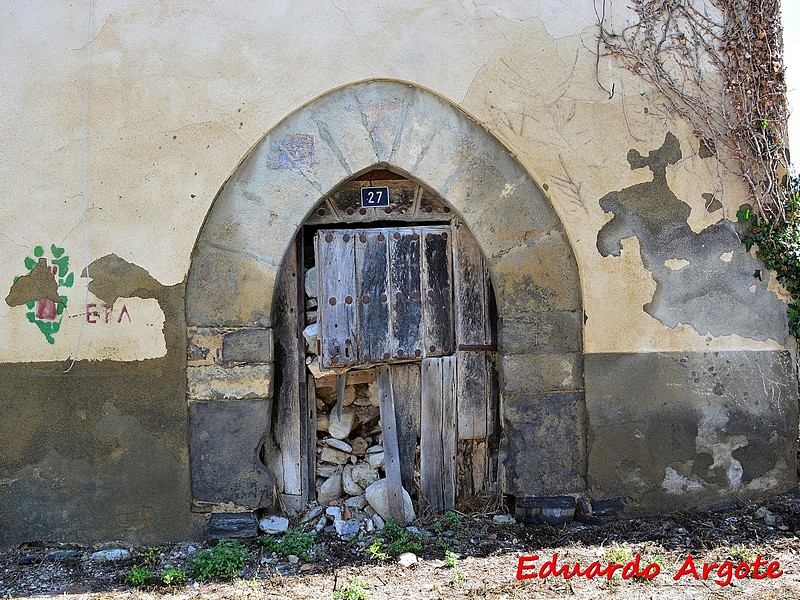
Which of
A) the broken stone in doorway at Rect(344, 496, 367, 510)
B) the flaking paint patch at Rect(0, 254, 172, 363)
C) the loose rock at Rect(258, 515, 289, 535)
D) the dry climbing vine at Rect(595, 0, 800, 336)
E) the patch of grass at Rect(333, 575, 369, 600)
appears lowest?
the patch of grass at Rect(333, 575, 369, 600)

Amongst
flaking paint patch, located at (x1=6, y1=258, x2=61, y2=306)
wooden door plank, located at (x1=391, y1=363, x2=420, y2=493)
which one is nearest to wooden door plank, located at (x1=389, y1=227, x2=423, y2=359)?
wooden door plank, located at (x1=391, y1=363, x2=420, y2=493)

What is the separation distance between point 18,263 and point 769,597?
383 cm

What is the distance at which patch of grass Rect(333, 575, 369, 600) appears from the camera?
3.10 metres

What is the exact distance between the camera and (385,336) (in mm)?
3947

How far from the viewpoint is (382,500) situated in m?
3.92

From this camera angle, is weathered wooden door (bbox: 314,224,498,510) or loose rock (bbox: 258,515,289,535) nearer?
loose rock (bbox: 258,515,289,535)

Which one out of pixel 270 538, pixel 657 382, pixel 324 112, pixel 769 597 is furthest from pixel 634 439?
pixel 324 112

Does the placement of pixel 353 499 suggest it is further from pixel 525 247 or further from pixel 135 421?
pixel 525 247

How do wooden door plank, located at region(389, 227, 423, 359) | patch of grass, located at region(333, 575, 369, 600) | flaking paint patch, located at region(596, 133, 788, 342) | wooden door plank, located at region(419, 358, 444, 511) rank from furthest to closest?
wooden door plank, located at region(419, 358, 444, 511), wooden door plank, located at region(389, 227, 423, 359), flaking paint patch, located at region(596, 133, 788, 342), patch of grass, located at region(333, 575, 369, 600)

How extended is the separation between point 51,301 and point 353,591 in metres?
2.08

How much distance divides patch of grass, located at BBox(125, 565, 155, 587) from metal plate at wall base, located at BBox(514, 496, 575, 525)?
1.88 m

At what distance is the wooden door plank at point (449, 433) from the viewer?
4.07 metres

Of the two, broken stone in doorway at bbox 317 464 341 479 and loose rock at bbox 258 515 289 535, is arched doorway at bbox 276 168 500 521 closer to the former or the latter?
broken stone in doorway at bbox 317 464 341 479

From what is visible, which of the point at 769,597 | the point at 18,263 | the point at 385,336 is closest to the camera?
the point at 769,597
